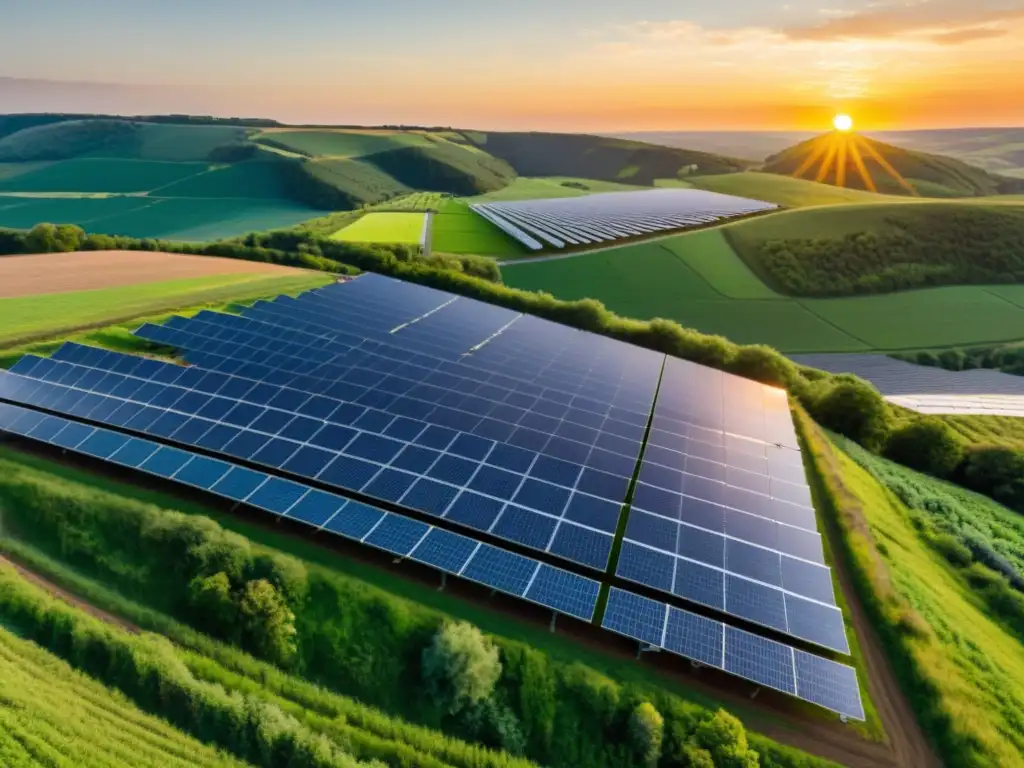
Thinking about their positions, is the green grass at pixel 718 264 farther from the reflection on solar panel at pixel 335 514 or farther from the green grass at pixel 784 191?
the reflection on solar panel at pixel 335 514

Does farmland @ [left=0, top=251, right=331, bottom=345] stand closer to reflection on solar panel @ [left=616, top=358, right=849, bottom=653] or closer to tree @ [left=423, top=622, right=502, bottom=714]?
tree @ [left=423, top=622, right=502, bottom=714]

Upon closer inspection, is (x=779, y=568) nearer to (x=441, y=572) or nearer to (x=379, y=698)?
(x=441, y=572)

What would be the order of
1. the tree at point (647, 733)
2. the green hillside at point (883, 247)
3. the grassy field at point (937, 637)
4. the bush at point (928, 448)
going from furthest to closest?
the green hillside at point (883, 247)
the bush at point (928, 448)
the grassy field at point (937, 637)
the tree at point (647, 733)

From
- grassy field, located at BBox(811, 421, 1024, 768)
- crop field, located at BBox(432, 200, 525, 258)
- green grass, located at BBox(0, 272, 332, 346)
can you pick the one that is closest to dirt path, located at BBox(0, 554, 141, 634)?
green grass, located at BBox(0, 272, 332, 346)

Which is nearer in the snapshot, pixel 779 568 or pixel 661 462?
pixel 779 568

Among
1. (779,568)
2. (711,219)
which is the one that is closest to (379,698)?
(779,568)

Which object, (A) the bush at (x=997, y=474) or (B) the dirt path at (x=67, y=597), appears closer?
(B) the dirt path at (x=67, y=597)

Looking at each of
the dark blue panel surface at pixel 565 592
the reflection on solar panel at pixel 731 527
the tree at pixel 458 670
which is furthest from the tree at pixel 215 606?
the reflection on solar panel at pixel 731 527

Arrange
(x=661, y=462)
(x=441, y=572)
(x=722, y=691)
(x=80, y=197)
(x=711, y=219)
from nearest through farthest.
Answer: (x=722, y=691), (x=441, y=572), (x=661, y=462), (x=711, y=219), (x=80, y=197)
